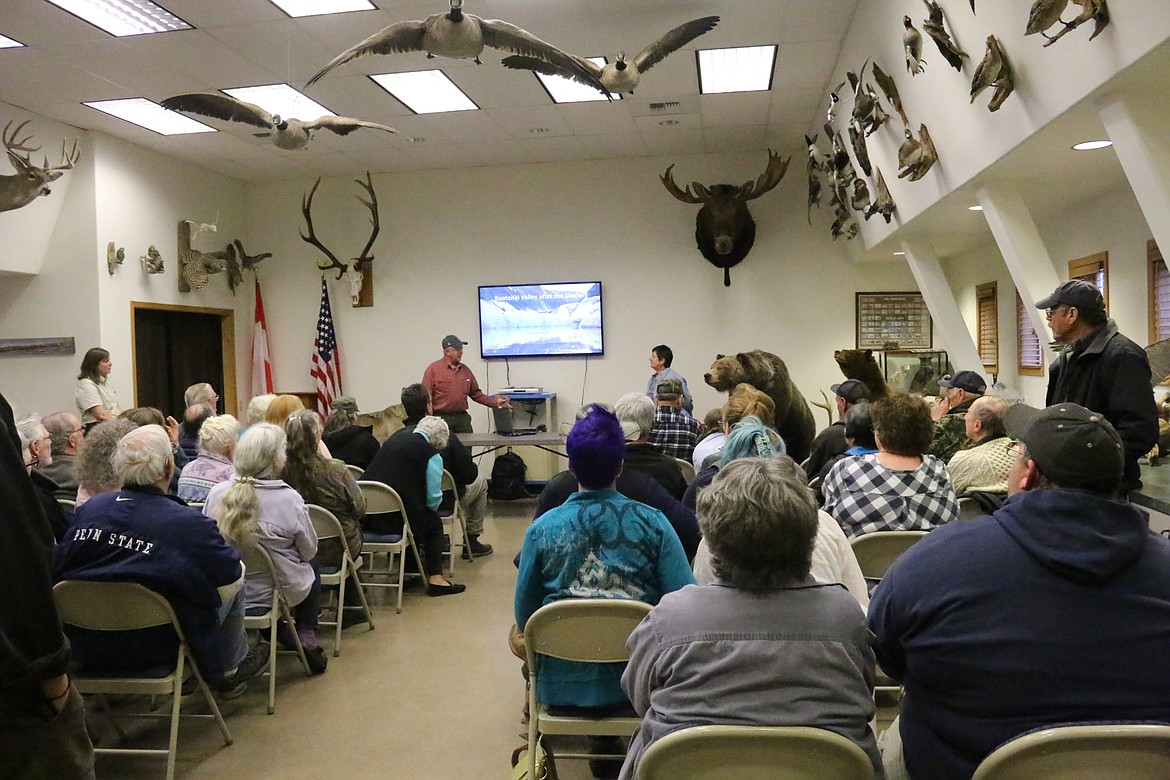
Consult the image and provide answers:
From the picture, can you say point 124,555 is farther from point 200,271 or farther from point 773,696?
point 200,271

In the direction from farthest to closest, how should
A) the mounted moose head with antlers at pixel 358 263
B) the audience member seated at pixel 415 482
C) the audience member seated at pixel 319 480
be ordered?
the mounted moose head with antlers at pixel 358 263 → the audience member seated at pixel 415 482 → the audience member seated at pixel 319 480

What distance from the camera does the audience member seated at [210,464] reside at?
3.79 metres

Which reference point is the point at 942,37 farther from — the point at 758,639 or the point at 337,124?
the point at 337,124

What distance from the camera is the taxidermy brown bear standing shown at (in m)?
4.41

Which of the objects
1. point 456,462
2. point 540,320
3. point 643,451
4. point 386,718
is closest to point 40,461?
point 386,718

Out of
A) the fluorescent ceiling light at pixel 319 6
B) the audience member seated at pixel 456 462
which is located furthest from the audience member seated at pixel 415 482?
the fluorescent ceiling light at pixel 319 6

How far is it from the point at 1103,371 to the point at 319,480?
11.1 feet

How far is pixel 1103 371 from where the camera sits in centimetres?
295

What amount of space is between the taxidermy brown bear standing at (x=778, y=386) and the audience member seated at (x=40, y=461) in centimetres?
313

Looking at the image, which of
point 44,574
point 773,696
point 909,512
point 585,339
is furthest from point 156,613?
point 585,339

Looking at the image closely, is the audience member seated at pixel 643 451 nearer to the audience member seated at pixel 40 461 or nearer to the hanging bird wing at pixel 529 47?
the hanging bird wing at pixel 529 47

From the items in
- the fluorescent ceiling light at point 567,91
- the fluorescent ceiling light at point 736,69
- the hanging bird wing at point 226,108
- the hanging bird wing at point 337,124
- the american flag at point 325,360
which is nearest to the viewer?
the hanging bird wing at point 226,108

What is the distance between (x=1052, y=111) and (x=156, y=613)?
3.53 meters

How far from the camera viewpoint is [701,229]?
28.0ft
